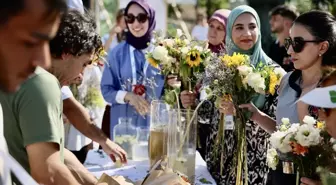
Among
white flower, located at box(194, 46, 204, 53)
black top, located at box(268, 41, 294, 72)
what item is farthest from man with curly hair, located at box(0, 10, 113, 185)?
black top, located at box(268, 41, 294, 72)

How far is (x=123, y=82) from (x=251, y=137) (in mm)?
1506

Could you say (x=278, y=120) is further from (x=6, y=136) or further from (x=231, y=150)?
(x=6, y=136)

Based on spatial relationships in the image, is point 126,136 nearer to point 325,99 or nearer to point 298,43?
point 298,43

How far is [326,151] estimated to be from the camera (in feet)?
7.39

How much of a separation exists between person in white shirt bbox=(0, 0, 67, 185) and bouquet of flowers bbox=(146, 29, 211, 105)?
2102 millimetres

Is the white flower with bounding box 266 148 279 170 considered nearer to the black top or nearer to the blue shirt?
the blue shirt

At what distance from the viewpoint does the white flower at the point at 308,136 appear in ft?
7.52

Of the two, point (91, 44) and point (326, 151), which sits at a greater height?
point (91, 44)

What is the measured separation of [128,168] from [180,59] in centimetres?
67

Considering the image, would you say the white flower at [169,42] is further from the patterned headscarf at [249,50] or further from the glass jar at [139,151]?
the glass jar at [139,151]

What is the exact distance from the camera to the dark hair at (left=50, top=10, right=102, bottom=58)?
2.26 meters

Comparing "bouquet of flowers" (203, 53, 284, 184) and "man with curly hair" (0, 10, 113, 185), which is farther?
"bouquet of flowers" (203, 53, 284, 184)

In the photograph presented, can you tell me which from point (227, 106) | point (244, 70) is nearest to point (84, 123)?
point (227, 106)

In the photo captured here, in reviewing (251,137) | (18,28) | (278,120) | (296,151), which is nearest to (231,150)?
(251,137)
